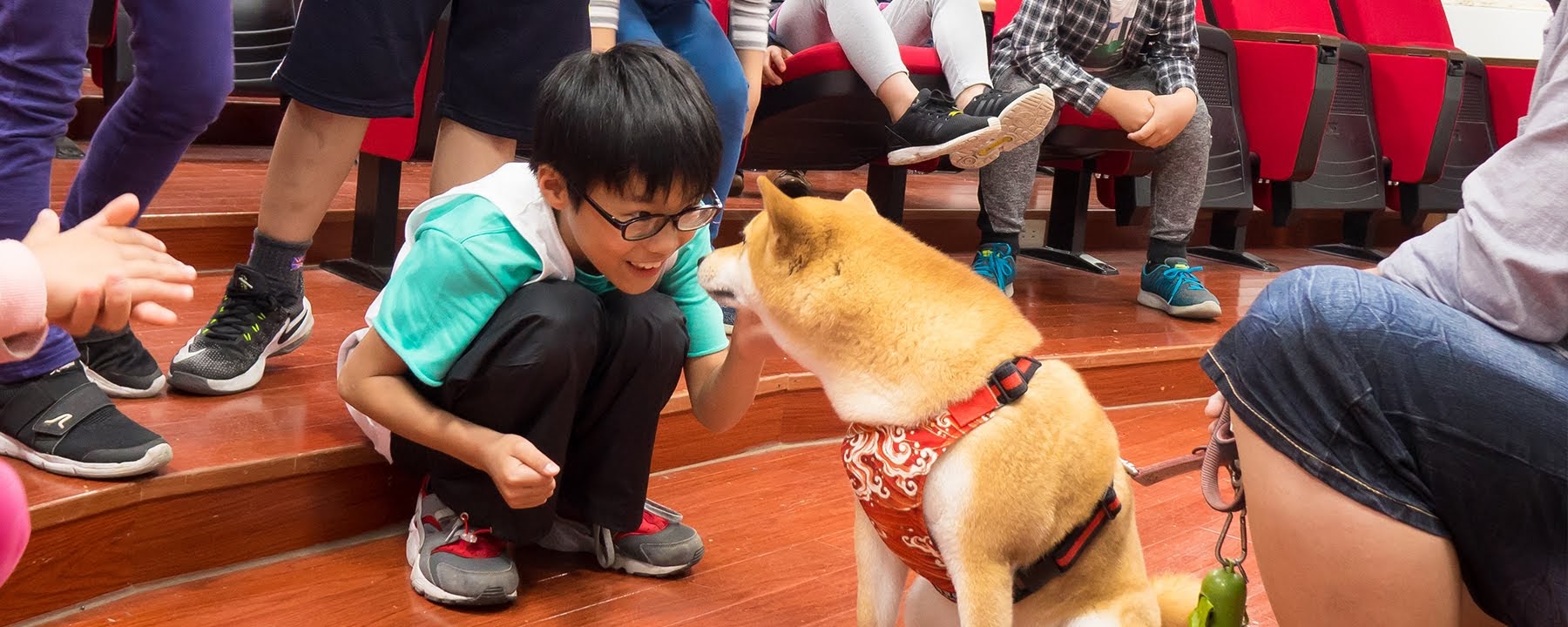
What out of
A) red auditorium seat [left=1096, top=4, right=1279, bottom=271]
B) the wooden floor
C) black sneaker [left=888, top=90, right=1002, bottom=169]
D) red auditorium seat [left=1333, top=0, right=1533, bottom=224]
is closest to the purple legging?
the wooden floor

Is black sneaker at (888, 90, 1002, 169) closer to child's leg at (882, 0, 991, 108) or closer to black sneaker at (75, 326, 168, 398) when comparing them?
child's leg at (882, 0, 991, 108)

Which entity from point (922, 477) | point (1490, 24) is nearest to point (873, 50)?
point (922, 477)

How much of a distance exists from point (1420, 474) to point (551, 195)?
936 millimetres

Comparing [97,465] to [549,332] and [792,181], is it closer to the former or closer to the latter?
[549,332]

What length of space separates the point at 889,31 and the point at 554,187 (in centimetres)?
139

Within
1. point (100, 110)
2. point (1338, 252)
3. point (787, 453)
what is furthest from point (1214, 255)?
point (100, 110)

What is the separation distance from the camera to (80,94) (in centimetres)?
149

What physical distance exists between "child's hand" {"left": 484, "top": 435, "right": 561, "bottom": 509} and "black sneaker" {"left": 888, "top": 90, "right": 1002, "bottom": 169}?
4.38 feet

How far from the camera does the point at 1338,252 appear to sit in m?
4.79

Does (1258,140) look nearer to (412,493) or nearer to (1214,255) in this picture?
(1214,255)

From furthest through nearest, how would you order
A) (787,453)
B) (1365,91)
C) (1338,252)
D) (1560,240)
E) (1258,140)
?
(1338,252), (1365,91), (1258,140), (787,453), (1560,240)

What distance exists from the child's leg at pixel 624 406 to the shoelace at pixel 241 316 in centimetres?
53

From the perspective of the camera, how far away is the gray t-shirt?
95cm

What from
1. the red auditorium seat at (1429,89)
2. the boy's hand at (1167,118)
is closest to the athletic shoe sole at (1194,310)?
the boy's hand at (1167,118)
